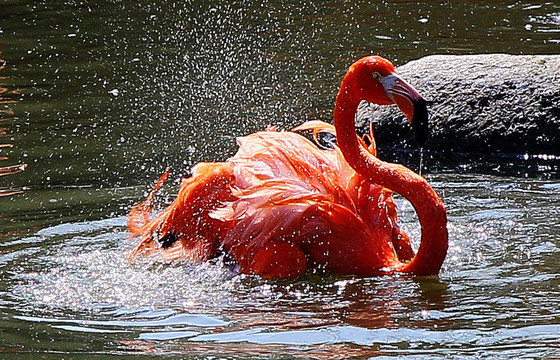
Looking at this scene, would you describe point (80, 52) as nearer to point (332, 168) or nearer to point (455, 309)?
point (332, 168)

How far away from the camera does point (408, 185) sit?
5250 millimetres

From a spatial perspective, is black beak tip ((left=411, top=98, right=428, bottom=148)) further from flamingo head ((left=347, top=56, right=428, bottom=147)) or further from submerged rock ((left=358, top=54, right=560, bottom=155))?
submerged rock ((left=358, top=54, right=560, bottom=155))

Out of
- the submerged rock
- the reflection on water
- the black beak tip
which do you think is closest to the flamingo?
the black beak tip

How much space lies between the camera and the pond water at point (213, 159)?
452cm

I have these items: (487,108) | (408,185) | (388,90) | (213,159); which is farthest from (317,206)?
(487,108)

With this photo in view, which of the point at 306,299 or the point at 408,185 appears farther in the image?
the point at 408,185

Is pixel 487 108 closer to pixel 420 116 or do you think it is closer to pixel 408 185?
pixel 408 185

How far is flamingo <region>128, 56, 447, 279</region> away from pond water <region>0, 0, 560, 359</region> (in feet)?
0.40

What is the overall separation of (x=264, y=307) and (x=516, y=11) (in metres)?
8.10

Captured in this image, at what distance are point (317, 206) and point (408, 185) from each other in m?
0.48

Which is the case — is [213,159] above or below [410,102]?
below

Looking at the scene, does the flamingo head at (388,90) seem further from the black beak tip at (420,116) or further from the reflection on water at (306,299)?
the reflection on water at (306,299)

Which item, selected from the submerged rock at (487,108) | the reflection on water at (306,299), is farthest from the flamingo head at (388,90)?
the submerged rock at (487,108)

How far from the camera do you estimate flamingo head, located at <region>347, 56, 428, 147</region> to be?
5062mm
